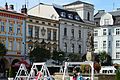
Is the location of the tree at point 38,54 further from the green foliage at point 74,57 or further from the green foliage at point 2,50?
the green foliage at point 74,57

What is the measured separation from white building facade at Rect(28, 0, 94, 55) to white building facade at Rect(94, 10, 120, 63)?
7.79ft

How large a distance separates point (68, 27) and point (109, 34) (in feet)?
27.5

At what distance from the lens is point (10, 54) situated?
180 ft

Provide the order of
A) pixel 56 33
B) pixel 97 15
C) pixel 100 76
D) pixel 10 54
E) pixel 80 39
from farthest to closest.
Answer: pixel 97 15 → pixel 80 39 → pixel 56 33 → pixel 10 54 → pixel 100 76

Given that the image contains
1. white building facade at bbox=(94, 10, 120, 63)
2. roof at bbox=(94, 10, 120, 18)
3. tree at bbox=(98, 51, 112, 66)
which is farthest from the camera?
roof at bbox=(94, 10, 120, 18)

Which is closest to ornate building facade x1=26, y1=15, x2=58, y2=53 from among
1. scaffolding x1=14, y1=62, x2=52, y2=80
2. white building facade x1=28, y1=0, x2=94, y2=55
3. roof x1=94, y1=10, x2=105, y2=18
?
white building facade x1=28, y1=0, x2=94, y2=55

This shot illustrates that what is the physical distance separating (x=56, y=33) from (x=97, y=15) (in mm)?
14655

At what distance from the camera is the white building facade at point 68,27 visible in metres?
63.5

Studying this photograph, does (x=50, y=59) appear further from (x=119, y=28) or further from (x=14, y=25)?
(x=119, y=28)

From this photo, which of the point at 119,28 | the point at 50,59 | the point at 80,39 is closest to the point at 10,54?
the point at 50,59

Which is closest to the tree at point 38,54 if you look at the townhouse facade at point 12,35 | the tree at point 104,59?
the townhouse facade at point 12,35

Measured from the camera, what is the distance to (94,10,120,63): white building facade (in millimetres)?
66656

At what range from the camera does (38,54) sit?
55.0 metres

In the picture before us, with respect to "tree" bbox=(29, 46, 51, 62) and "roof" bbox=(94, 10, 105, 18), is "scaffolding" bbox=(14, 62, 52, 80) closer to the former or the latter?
"tree" bbox=(29, 46, 51, 62)
